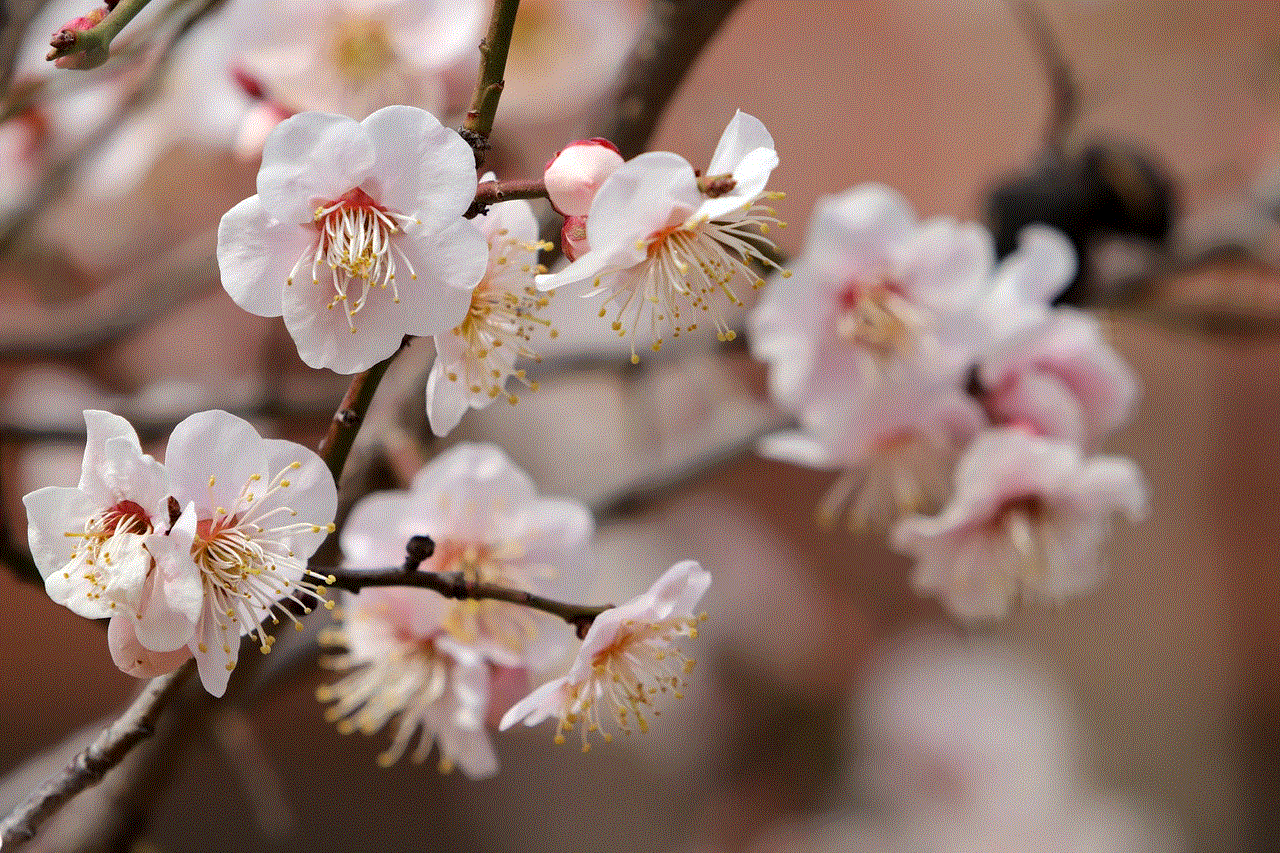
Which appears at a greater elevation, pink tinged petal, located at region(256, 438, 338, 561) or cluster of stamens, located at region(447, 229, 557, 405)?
cluster of stamens, located at region(447, 229, 557, 405)

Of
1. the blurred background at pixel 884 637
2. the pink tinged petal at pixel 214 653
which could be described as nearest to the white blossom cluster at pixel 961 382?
the pink tinged petal at pixel 214 653

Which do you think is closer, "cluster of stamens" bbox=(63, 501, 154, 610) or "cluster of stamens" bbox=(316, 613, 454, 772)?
"cluster of stamens" bbox=(63, 501, 154, 610)

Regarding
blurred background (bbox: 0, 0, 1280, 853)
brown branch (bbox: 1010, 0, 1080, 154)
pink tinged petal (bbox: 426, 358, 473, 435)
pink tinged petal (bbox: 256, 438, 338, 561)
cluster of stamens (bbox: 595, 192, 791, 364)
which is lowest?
blurred background (bbox: 0, 0, 1280, 853)

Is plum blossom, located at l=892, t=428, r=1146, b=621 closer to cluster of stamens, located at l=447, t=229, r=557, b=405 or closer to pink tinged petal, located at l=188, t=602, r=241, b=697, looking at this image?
cluster of stamens, located at l=447, t=229, r=557, b=405

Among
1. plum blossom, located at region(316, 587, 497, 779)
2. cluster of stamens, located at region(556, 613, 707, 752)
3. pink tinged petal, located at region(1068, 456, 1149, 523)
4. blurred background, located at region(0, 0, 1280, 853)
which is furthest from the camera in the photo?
blurred background, located at region(0, 0, 1280, 853)

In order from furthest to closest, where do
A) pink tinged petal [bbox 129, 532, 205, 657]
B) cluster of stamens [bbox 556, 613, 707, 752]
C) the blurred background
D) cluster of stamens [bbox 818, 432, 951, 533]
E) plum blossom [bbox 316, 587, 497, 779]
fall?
the blurred background < cluster of stamens [bbox 818, 432, 951, 533] < plum blossom [bbox 316, 587, 497, 779] < cluster of stamens [bbox 556, 613, 707, 752] < pink tinged petal [bbox 129, 532, 205, 657]

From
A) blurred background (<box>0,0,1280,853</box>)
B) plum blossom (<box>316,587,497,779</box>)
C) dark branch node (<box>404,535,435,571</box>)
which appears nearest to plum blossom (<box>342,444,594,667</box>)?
plum blossom (<box>316,587,497,779</box>)

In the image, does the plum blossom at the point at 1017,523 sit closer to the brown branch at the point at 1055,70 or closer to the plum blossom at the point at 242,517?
the brown branch at the point at 1055,70

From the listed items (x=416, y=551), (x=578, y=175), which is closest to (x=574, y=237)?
(x=578, y=175)
